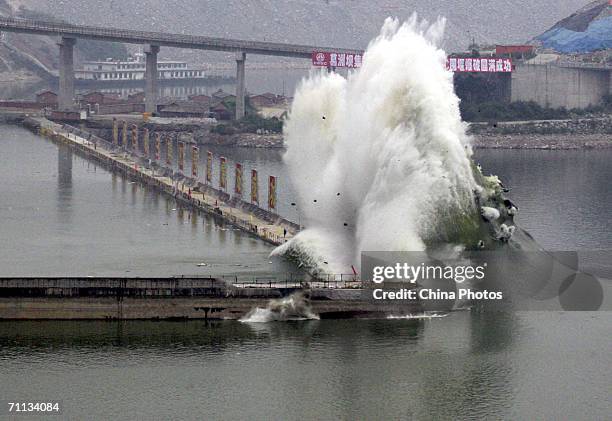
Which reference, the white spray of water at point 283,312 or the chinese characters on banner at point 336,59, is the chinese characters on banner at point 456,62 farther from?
the white spray of water at point 283,312

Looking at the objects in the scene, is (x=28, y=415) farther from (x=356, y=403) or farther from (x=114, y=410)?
(x=356, y=403)

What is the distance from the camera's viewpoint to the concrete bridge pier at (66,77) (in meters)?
152

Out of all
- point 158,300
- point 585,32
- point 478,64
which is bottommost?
point 158,300

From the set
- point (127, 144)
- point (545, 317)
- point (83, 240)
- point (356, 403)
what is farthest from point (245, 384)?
point (127, 144)

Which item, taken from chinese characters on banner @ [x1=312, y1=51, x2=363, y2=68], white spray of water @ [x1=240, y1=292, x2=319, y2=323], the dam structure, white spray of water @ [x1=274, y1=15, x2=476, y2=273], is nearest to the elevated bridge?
the dam structure

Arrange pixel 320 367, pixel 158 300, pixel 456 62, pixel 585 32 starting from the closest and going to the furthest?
pixel 320 367, pixel 158 300, pixel 456 62, pixel 585 32

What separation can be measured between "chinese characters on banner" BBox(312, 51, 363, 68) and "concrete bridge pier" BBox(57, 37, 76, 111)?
2777 centimetres

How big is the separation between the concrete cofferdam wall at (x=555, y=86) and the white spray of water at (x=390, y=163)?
3046 inches

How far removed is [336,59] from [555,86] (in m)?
24.1

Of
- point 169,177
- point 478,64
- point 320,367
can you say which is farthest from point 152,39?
point 320,367

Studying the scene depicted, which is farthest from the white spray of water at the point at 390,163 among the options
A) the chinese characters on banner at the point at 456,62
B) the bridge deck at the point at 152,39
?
the bridge deck at the point at 152,39

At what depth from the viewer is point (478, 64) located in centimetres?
14188

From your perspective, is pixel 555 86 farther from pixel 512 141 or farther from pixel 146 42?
pixel 146 42

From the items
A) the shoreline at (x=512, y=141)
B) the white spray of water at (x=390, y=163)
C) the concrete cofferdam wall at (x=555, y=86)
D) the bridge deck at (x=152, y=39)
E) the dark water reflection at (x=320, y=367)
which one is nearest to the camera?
the dark water reflection at (x=320, y=367)
